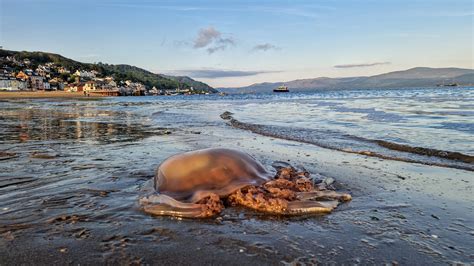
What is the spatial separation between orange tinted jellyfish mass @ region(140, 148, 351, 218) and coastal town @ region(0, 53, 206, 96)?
104 m

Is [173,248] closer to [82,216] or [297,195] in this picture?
[82,216]

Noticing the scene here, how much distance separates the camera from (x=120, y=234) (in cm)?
386

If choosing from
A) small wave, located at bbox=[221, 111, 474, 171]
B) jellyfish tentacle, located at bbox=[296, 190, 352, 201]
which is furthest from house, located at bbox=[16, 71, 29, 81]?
jellyfish tentacle, located at bbox=[296, 190, 352, 201]

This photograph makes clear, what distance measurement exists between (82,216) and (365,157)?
6585 millimetres

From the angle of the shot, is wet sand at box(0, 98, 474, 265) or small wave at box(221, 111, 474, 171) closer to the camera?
wet sand at box(0, 98, 474, 265)

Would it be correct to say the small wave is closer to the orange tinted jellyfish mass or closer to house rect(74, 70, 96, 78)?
the orange tinted jellyfish mass

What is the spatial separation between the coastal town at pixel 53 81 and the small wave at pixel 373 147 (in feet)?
323

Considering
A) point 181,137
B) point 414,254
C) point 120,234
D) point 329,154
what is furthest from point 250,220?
point 181,137

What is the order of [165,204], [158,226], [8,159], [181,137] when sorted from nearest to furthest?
[158,226]
[165,204]
[8,159]
[181,137]

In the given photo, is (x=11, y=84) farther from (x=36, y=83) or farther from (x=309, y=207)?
(x=309, y=207)

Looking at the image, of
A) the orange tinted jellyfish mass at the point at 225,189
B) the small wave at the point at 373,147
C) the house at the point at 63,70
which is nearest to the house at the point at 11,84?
the house at the point at 63,70

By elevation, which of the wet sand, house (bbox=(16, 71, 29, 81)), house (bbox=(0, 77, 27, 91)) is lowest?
the wet sand

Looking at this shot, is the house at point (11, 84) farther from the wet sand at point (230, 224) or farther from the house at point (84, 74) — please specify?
the wet sand at point (230, 224)

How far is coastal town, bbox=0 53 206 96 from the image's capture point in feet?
384
